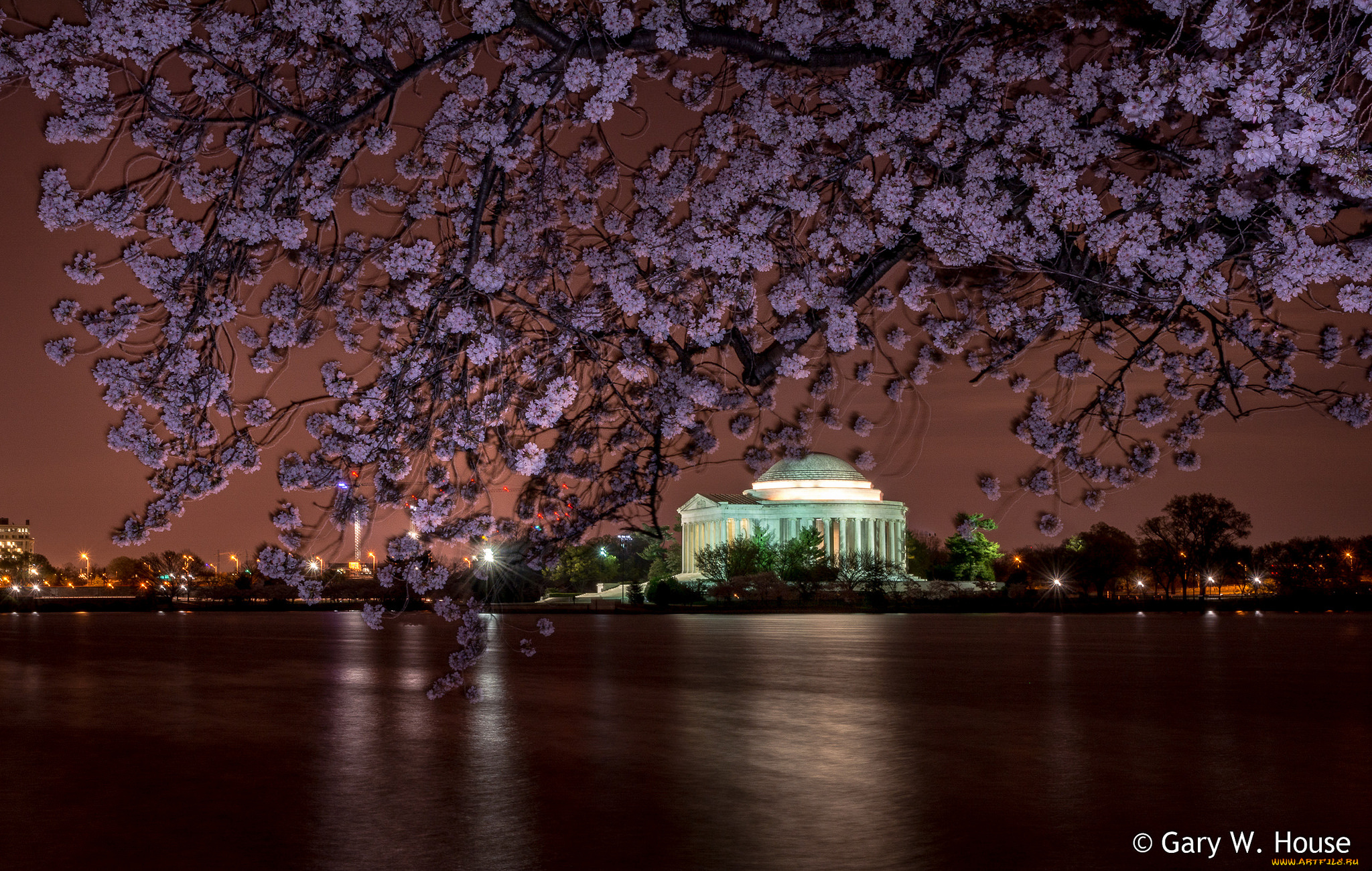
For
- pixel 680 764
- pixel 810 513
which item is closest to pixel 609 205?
pixel 680 764

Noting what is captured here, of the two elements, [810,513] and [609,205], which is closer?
[609,205]

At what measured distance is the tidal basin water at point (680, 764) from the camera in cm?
838

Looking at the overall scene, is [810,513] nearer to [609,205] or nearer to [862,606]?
[862,606]

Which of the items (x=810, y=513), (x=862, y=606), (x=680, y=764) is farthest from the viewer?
(x=810, y=513)

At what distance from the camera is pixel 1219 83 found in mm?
8375

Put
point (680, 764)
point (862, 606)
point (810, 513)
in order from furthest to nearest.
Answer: point (810, 513)
point (862, 606)
point (680, 764)

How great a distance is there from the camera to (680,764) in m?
11.8

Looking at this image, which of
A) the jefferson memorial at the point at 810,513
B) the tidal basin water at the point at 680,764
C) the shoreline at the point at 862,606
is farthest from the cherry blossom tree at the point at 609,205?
the jefferson memorial at the point at 810,513

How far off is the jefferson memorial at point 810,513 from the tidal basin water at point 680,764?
123754 millimetres

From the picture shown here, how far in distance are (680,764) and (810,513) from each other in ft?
456

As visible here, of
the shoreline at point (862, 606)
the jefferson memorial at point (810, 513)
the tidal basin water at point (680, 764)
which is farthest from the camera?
the jefferson memorial at point (810, 513)

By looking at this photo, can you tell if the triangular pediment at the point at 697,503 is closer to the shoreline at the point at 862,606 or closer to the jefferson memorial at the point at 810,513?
the jefferson memorial at the point at 810,513

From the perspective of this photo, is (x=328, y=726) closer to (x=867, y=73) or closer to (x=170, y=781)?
(x=170, y=781)

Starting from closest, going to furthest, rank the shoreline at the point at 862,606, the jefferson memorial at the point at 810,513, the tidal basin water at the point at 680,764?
the tidal basin water at the point at 680,764 < the shoreline at the point at 862,606 < the jefferson memorial at the point at 810,513
